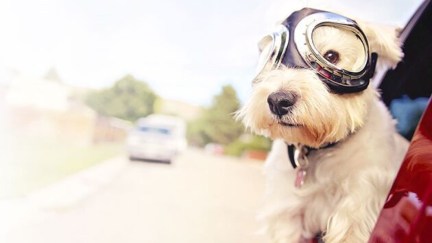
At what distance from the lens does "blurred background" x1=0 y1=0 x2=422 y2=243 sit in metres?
1.35

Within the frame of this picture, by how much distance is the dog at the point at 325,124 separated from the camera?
0.89 m

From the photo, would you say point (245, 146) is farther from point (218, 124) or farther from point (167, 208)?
point (167, 208)

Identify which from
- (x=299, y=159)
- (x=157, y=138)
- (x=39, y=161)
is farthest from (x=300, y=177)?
(x=39, y=161)

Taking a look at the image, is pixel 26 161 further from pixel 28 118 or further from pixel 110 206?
pixel 110 206

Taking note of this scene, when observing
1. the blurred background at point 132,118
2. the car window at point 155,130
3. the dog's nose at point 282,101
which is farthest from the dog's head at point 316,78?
the car window at point 155,130

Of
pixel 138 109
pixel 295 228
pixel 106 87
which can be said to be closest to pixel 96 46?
pixel 106 87

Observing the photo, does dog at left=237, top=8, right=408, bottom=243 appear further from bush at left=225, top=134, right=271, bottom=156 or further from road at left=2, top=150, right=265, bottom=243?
bush at left=225, top=134, right=271, bottom=156

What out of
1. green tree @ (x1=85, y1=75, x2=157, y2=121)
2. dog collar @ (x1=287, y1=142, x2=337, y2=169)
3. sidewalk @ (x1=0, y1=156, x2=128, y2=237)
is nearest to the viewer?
dog collar @ (x1=287, y1=142, x2=337, y2=169)

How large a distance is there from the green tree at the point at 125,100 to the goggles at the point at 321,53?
669mm

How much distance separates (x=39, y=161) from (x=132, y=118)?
33 cm

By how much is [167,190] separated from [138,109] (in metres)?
0.29

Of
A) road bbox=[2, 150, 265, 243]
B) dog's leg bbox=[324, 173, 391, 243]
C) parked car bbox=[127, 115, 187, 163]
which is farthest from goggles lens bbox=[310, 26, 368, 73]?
parked car bbox=[127, 115, 187, 163]

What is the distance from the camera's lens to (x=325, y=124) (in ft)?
2.97

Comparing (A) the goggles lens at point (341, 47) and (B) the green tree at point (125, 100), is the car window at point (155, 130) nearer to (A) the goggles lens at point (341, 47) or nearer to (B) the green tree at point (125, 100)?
(B) the green tree at point (125, 100)
